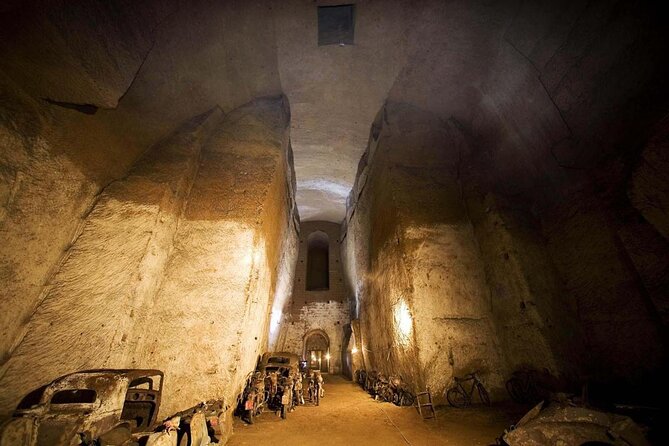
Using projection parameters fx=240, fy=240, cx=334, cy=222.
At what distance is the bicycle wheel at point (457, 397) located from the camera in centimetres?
493

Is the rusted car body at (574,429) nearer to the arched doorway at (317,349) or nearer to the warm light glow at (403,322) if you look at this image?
the warm light glow at (403,322)

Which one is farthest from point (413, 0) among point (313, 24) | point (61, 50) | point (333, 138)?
point (61, 50)

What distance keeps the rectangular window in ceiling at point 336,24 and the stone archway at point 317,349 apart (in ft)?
38.0

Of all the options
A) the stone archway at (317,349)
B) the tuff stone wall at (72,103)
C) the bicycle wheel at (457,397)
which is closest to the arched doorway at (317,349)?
the stone archway at (317,349)

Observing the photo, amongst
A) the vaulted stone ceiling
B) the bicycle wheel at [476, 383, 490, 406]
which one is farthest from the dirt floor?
the vaulted stone ceiling

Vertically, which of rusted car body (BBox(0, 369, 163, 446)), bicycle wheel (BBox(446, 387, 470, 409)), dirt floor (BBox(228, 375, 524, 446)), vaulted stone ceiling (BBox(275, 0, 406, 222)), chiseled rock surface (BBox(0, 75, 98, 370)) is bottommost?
dirt floor (BBox(228, 375, 524, 446))

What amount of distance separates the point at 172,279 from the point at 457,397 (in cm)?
630

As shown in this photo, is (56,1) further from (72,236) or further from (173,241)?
(173,241)

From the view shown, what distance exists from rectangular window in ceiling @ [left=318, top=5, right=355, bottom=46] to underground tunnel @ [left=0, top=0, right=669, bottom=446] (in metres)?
0.04

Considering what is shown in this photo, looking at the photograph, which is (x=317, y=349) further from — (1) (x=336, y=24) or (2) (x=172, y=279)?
(1) (x=336, y=24)

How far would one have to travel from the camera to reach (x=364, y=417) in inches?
189

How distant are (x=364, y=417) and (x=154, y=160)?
22.8 feet

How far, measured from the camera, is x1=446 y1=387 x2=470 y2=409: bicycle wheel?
194 inches

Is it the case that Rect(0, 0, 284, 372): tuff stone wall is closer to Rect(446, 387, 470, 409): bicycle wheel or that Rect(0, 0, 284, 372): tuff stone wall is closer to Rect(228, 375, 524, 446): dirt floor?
Rect(228, 375, 524, 446): dirt floor
